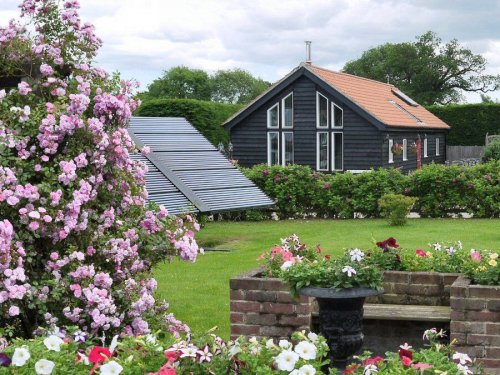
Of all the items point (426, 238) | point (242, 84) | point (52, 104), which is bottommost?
point (426, 238)

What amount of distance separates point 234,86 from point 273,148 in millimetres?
73228

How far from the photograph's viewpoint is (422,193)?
2416cm

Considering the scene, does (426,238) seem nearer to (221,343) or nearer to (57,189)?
(57,189)

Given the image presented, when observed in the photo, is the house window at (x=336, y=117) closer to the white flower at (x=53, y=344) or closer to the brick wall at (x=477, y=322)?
the brick wall at (x=477, y=322)

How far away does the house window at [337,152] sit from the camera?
36500 mm

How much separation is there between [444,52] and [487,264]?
80.8 metres

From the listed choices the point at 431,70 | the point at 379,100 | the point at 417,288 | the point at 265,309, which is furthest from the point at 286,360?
the point at 431,70

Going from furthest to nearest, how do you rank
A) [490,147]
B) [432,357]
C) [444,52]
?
[444,52] < [490,147] < [432,357]

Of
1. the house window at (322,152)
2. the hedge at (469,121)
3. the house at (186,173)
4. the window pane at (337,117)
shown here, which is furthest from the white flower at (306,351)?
the hedge at (469,121)

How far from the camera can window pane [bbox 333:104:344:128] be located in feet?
119

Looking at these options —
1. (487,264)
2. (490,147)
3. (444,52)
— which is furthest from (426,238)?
(444,52)

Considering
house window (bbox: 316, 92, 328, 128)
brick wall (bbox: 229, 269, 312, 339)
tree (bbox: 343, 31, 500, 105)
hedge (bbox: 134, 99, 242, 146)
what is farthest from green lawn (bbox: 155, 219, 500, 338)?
tree (bbox: 343, 31, 500, 105)

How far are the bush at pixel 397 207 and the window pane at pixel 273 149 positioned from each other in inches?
615

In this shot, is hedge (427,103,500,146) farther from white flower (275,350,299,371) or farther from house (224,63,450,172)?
white flower (275,350,299,371)
